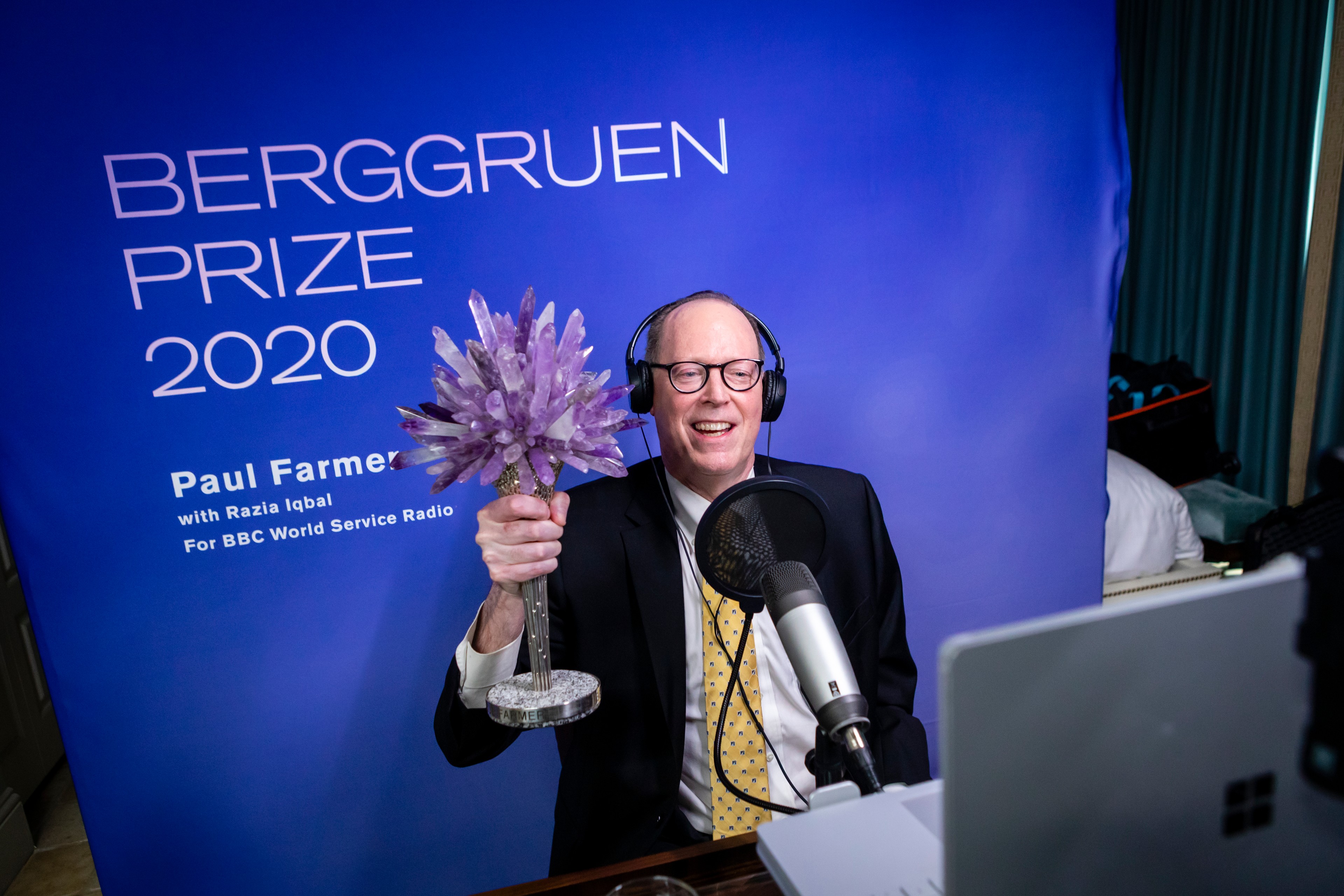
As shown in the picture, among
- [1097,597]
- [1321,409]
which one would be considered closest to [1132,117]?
[1321,409]

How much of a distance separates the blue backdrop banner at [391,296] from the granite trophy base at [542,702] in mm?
674

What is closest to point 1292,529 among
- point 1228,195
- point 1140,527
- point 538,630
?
point 1140,527

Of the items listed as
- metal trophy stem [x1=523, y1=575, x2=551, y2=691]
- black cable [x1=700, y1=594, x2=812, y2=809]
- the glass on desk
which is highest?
metal trophy stem [x1=523, y1=575, x2=551, y2=691]

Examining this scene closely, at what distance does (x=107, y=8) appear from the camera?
4.36ft

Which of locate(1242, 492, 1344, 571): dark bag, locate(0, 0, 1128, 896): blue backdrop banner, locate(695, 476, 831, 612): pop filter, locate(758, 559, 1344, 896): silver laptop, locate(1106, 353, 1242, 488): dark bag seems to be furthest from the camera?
locate(1106, 353, 1242, 488): dark bag

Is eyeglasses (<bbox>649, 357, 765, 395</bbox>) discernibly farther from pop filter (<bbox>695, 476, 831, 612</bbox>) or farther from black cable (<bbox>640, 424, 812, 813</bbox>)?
pop filter (<bbox>695, 476, 831, 612</bbox>)

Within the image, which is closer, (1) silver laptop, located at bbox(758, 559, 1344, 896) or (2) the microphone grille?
(1) silver laptop, located at bbox(758, 559, 1344, 896)

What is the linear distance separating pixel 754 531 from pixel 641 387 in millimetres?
656

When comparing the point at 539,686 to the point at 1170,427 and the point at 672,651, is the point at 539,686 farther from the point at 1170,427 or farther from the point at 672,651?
the point at 1170,427

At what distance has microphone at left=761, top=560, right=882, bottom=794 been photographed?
0.74 m

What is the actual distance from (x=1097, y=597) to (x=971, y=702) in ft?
6.00

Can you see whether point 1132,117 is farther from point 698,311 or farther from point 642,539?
point 642,539

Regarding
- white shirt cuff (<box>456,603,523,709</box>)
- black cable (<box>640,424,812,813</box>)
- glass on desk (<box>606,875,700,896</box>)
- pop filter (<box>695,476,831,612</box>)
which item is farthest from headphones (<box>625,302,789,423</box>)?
glass on desk (<box>606,875,700,896</box>)

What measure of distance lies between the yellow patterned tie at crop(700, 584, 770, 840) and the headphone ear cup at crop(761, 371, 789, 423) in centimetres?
37
